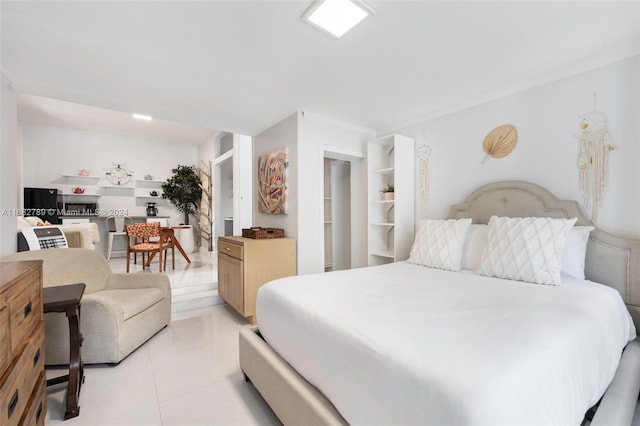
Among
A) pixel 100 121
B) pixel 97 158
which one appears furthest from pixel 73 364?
pixel 97 158

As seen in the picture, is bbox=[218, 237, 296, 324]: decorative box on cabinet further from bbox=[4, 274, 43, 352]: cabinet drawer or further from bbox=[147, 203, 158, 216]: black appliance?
bbox=[147, 203, 158, 216]: black appliance

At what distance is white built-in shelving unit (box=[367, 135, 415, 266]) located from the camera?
310 centimetres

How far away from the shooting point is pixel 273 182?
10.6ft

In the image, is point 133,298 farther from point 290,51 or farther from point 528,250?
point 528,250

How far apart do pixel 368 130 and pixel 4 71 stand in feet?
11.4

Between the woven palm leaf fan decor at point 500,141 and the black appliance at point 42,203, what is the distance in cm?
716

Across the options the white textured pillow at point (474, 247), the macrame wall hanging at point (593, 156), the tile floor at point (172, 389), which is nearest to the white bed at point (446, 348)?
the tile floor at point (172, 389)

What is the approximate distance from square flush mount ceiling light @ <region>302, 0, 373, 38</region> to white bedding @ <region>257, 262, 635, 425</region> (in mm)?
1594

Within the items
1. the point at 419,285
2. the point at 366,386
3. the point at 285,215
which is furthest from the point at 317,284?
the point at 285,215

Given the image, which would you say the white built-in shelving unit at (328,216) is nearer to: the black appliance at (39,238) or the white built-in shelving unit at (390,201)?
the white built-in shelving unit at (390,201)

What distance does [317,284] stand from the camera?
1.72 metres

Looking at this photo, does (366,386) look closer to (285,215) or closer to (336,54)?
(336,54)

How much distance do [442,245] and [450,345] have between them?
1.54m

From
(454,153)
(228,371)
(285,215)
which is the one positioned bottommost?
(228,371)
